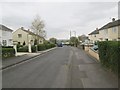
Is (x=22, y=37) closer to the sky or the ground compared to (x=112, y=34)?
closer to the ground

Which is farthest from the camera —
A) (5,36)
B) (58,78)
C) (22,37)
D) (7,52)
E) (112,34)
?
(22,37)

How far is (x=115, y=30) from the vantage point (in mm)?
54219

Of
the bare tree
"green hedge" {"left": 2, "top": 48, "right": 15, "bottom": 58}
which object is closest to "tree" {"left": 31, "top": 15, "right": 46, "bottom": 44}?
the bare tree

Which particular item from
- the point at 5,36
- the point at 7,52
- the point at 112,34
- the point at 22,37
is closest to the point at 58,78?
the point at 7,52

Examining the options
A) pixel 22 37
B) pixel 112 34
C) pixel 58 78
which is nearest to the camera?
pixel 58 78

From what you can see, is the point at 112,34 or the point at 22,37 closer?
the point at 112,34

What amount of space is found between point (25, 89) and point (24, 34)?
78.5 metres

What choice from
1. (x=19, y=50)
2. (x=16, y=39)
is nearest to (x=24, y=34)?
(x=16, y=39)

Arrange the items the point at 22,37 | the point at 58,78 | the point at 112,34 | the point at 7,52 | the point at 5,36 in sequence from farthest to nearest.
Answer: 1. the point at 22,37
2. the point at 112,34
3. the point at 5,36
4. the point at 7,52
5. the point at 58,78

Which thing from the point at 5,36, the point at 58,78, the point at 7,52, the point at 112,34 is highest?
the point at 112,34

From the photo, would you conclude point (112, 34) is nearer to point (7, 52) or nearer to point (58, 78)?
point (7, 52)

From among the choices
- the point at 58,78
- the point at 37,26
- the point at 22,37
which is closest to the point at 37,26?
the point at 37,26

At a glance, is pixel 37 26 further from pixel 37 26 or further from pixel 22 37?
pixel 22 37

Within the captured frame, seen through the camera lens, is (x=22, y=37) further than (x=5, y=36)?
Yes
